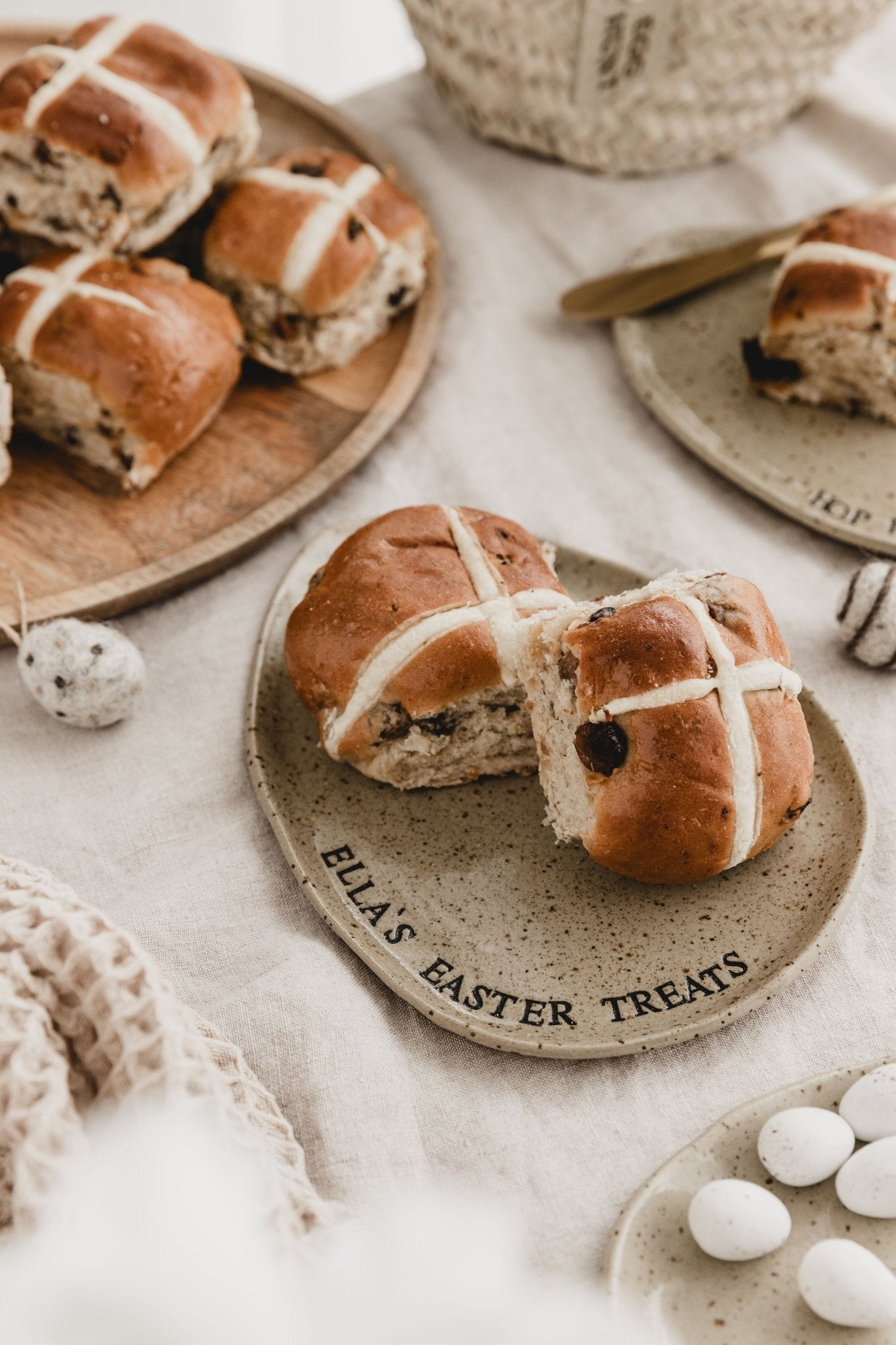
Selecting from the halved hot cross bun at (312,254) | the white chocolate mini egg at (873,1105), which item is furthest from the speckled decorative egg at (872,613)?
the halved hot cross bun at (312,254)

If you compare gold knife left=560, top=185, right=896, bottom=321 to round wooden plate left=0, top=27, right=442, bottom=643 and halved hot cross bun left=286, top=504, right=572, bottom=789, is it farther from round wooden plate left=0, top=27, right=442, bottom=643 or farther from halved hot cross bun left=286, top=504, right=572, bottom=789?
halved hot cross bun left=286, top=504, right=572, bottom=789

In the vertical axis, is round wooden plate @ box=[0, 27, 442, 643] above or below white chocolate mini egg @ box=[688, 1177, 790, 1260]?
above

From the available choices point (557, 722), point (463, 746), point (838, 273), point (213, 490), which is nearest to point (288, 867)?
point (463, 746)

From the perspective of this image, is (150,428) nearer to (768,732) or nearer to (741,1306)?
(768,732)

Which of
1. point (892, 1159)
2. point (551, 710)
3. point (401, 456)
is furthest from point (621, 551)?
point (892, 1159)

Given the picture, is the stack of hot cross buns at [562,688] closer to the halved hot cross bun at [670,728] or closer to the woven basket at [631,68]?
the halved hot cross bun at [670,728]

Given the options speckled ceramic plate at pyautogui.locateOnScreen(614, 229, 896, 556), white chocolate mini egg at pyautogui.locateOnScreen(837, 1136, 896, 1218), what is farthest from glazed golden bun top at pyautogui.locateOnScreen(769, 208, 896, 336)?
white chocolate mini egg at pyautogui.locateOnScreen(837, 1136, 896, 1218)
